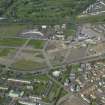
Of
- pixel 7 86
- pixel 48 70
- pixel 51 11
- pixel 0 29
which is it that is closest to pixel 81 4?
pixel 51 11

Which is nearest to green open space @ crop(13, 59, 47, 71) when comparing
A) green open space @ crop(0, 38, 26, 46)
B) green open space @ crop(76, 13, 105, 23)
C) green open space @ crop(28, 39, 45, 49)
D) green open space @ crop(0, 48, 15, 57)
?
green open space @ crop(0, 48, 15, 57)

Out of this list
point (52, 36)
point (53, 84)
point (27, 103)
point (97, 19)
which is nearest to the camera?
point (27, 103)

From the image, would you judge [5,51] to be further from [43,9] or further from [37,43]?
[43,9]

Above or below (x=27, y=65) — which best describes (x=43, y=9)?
above

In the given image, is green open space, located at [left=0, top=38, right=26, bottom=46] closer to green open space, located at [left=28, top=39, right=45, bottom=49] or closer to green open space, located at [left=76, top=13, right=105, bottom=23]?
green open space, located at [left=28, top=39, right=45, bottom=49]

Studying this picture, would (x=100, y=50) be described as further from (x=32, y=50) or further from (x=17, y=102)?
(x=17, y=102)

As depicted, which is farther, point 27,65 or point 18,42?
point 18,42

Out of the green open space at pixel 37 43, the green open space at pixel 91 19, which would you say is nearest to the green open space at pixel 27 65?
the green open space at pixel 37 43

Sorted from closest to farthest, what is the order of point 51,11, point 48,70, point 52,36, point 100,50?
point 48,70 → point 100,50 → point 52,36 → point 51,11

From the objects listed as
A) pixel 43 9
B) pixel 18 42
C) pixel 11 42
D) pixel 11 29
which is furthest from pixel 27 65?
pixel 43 9
